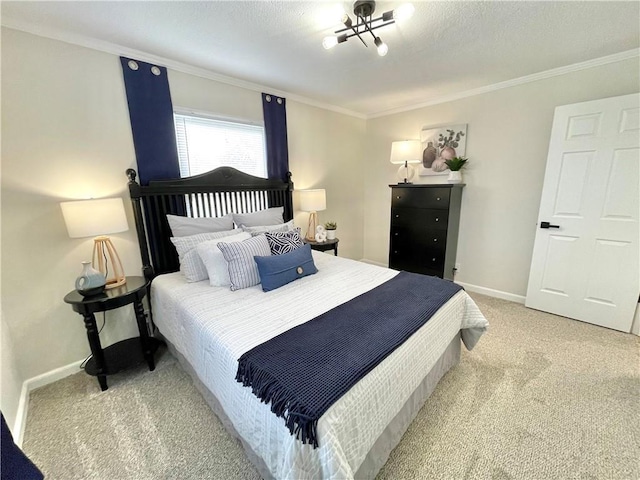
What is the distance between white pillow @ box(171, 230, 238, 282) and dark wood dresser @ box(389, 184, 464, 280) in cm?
242

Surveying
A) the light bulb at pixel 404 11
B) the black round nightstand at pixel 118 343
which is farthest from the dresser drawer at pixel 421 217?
the black round nightstand at pixel 118 343

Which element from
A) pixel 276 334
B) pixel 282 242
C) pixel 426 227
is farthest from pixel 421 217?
pixel 276 334

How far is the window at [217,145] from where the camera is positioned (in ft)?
8.20

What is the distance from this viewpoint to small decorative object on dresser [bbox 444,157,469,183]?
3191mm

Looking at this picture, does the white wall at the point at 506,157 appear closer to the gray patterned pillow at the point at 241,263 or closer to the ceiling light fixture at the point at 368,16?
the ceiling light fixture at the point at 368,16

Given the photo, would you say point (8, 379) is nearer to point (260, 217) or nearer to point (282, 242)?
point (282, 242)

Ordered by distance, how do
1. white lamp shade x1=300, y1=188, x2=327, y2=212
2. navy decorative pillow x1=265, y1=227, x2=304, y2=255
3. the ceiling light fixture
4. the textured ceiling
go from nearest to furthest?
the ceiling light fixture
the textured ceiling
navy decorative pillow x1=265, y1=227, x2=304, y2=255
white lamp shade x1=300, y1=188, x2=327, y2=212

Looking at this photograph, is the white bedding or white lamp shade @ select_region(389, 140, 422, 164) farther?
white lamp shade @ select_region(389, 140, 422, 164)

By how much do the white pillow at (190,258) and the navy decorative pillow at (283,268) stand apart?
0.50 metres

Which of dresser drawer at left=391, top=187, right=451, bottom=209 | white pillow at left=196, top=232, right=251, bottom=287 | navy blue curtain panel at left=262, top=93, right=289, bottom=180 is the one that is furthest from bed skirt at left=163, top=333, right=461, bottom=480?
navy blue curtain panel at left=262, top=93, right=289, bottom=180

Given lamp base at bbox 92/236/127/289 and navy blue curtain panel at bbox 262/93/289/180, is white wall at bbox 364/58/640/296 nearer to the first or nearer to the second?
navy blue curtain panel at bbox 262/93/289/180

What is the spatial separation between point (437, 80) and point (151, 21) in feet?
8.36

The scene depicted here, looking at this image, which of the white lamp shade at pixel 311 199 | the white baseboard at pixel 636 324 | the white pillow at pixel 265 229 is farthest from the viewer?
the white lamp shade at pixel 311 199

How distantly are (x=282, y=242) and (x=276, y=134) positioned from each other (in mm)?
1483
